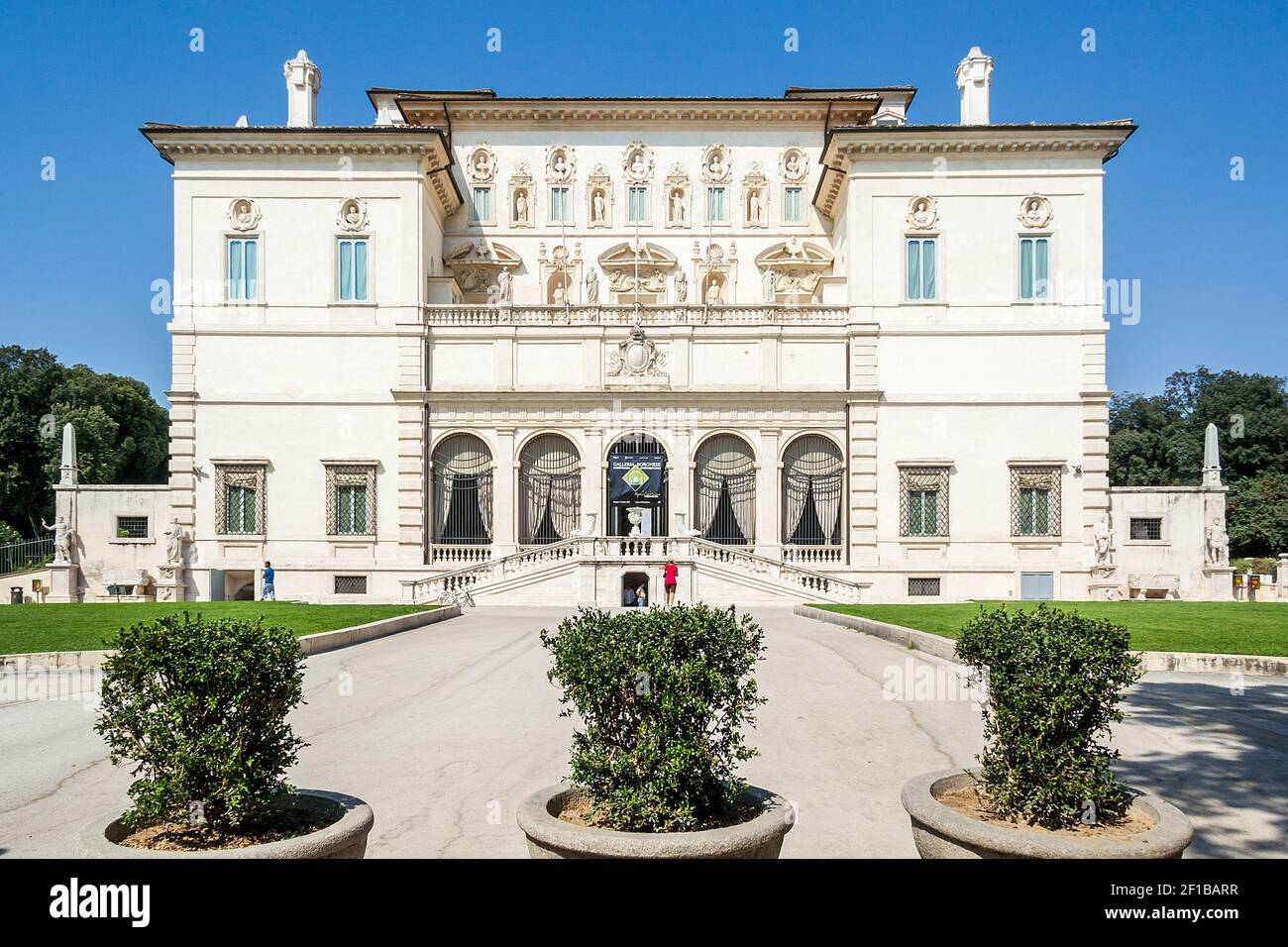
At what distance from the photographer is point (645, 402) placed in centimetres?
3544

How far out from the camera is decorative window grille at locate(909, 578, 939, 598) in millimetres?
33688

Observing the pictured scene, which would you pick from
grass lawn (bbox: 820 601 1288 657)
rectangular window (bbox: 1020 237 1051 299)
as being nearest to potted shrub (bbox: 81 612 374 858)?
grass lawn (bbox: 820 601 1288 657)

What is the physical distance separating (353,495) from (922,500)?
21.7 m

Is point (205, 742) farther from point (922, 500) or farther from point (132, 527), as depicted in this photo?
point (132, 527)

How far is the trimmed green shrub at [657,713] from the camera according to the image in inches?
208

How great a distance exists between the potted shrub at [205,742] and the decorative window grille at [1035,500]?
3242cm

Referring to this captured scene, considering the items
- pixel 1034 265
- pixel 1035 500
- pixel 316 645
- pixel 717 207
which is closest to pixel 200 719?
pixel 316 645

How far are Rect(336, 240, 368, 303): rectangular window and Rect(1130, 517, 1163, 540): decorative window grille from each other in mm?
30889

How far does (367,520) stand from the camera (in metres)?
34.5

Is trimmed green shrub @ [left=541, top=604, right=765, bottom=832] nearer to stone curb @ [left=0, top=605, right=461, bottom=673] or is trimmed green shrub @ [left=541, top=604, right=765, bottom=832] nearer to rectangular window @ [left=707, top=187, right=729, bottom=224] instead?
stone curb @ [left=0, top=605, right=461, bottom=673]

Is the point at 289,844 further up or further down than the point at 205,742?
further down

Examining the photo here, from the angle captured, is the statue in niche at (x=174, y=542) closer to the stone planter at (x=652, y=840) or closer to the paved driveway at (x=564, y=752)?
the paved driveway at (x=564, y=752)

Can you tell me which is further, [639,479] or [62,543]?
[639,479]
